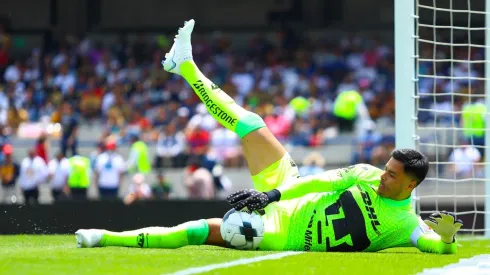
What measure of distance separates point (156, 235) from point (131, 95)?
54.1 feet

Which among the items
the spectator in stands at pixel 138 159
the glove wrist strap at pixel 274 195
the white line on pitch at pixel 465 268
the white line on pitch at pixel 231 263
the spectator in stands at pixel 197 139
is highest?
the spectator in stands at pixel 197 139

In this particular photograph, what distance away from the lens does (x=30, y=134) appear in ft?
72.6

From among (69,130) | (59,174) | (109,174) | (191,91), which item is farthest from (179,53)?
(191,91)

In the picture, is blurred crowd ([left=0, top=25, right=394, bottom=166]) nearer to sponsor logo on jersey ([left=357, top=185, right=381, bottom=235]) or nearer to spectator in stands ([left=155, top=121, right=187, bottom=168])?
spectator in stands ([left=155, top=121, right=187, bottom=168])

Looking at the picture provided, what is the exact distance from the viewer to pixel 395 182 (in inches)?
295

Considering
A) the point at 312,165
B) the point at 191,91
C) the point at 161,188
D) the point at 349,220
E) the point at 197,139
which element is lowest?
the point at 349,220

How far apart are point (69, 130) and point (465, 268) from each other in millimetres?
15303

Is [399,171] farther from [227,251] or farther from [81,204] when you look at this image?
[81,204]

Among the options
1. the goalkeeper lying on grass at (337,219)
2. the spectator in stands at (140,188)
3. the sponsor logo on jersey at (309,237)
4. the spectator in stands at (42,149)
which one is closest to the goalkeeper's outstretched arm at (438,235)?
the goalkeeper lying on grass at (337,219)

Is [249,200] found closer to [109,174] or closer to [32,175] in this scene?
[109,174]

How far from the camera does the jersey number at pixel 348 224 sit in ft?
24.9

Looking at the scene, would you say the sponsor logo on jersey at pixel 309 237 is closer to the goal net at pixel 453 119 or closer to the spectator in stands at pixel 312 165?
the goal net at pixel 453 119

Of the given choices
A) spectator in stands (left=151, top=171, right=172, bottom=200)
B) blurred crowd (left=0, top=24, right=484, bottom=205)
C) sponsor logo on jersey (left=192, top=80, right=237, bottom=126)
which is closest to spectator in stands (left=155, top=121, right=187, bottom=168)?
blurred crowd (left=0, top=24, right=484, bottom=205)

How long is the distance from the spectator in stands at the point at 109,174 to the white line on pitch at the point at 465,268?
39.1ft
